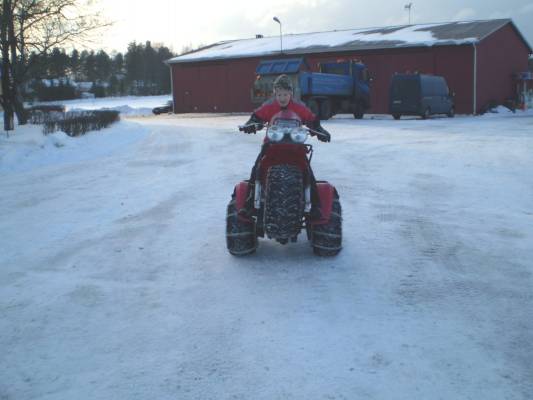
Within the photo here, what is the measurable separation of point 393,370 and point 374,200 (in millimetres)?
4990

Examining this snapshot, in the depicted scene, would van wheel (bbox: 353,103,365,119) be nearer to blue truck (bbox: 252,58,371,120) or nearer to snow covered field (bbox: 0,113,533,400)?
blue truck (bbox: 252,58,371,120)

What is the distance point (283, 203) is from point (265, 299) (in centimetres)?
98

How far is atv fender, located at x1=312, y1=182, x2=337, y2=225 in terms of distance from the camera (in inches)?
216

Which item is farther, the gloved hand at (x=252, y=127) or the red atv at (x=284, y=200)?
the gloved hand at (x=252, y=127)

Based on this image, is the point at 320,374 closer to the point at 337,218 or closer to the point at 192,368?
the point at 192,368

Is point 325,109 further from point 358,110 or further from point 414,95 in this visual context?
point 414,95

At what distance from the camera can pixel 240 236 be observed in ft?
18.3

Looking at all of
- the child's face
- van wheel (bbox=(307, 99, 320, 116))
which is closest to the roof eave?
van wheel (bbox=(307, 99, 320, 116))

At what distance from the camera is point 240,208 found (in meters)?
5.62

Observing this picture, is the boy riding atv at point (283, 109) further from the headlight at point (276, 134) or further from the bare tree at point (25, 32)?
the bare tree at point (25, 32)

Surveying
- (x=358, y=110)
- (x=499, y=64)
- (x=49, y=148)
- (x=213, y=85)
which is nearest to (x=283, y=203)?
(x=49, y=148)

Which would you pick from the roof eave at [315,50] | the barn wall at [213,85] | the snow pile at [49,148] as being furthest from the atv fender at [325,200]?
the barn wall at [213,85]

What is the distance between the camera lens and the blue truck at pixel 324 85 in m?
27.2

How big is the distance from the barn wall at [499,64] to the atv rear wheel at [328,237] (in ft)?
102
